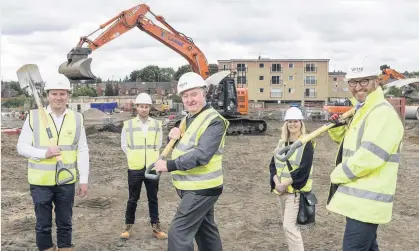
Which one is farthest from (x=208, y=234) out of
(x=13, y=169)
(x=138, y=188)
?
(x=13, y=169)

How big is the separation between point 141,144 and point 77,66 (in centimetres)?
825

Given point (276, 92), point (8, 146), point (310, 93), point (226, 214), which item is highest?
point (276, 92)

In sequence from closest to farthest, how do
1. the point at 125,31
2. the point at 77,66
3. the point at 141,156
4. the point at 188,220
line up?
the point at 188,220 < the point at 141,156 < the point at 77,66 < the point at 125,31

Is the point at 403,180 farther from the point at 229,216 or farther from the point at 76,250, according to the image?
the point at 76,250

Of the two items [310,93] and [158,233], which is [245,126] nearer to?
[158,233]

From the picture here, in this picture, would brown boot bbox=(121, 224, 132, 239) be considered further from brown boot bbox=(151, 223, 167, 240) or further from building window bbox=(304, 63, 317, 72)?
Result: building window bbox=(304, 63, 317, 72)

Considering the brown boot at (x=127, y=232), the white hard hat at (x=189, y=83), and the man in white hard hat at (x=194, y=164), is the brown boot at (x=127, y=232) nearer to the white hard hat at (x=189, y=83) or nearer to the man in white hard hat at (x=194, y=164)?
the man in white hard hat at (x=194, y=164)

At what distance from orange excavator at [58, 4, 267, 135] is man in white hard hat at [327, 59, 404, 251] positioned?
481 inches

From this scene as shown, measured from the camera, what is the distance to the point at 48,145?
4.60 metres

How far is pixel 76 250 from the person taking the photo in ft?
18.6

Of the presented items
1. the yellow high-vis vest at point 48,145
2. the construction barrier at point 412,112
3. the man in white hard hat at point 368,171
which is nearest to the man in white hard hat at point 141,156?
the yellow high-vis vest at point 48,145

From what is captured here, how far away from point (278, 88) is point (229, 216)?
55518mm

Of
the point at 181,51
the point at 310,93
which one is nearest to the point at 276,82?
the point at 310,93

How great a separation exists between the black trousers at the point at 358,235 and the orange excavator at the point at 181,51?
12.3m
